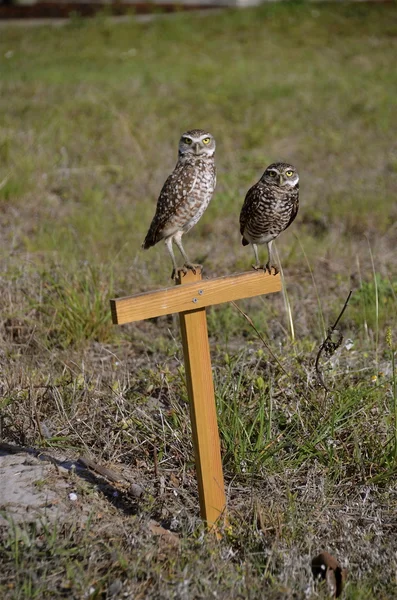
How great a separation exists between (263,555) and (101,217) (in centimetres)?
465

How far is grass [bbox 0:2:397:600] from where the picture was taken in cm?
313

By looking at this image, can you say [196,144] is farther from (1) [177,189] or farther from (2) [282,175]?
(2) [282,175]

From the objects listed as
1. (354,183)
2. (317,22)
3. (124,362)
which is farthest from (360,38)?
(124,362)

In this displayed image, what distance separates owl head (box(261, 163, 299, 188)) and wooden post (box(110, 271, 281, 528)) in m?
0.57

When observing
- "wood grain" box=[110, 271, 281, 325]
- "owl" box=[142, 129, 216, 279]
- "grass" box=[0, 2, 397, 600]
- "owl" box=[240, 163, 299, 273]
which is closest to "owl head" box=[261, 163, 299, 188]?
"owl" box=[240, 163, 299, 273]

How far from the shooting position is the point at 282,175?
3697mm

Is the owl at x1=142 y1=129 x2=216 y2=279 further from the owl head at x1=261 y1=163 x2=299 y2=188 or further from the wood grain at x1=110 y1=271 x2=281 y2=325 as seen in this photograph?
the wood grain at x1=110 y1=271 x2=281 y2=325

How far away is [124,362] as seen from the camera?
188 inches

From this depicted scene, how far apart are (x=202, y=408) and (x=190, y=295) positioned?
1.53 feet

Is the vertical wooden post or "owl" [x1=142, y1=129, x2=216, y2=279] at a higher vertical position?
"owl" [x1=142, y1=129, x2=216, y2=279]

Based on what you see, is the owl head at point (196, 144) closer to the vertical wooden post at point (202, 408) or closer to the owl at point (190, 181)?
the owl at point (190, 181)

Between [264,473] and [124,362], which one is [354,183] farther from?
[264,473]

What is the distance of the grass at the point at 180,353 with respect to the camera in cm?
313

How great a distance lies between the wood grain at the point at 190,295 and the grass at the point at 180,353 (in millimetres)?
693
